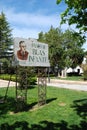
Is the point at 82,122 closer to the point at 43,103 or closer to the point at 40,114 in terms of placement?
the point at 40,114

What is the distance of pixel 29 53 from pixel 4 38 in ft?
151

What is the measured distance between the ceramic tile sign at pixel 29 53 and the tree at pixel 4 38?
43.9 meters

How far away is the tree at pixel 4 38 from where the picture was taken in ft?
189

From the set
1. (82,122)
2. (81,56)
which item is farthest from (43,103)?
(81,56)

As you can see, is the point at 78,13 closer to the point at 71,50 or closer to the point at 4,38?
the point at 71,50

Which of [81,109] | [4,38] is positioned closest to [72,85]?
[81,109]

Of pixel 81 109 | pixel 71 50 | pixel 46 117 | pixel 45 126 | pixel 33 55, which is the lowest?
pixel 45 126

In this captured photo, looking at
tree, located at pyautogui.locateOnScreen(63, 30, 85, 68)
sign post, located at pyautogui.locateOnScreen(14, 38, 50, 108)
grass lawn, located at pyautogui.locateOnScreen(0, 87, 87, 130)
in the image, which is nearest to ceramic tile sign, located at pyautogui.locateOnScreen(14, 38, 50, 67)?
sign post, located at pyautogui.locateOnScreen(14, 38, 50, 108)

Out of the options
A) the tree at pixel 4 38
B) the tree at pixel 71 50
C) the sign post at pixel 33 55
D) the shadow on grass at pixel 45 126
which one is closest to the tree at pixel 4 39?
the tree at pixel 4 38

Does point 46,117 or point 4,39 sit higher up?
point 4,39

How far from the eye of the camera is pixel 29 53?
1302 cm

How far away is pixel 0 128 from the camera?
9.36 metres

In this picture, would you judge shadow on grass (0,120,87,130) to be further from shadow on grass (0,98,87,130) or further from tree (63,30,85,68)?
tree (63,30,85,68)

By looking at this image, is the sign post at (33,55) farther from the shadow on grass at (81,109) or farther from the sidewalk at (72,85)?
the sidewalk at (72,85)
